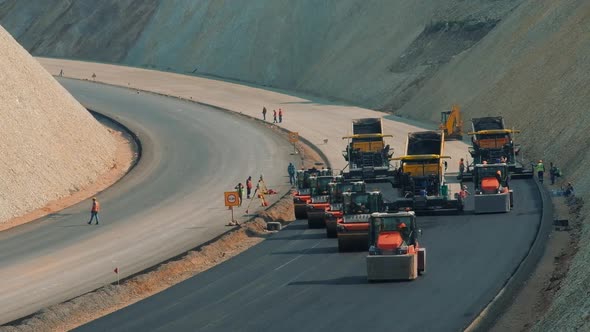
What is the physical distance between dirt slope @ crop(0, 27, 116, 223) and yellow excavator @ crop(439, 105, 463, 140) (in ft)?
83.1

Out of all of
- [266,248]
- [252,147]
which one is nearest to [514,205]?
[266,248]

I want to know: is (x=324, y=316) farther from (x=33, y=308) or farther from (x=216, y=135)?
(x=216, y=135)

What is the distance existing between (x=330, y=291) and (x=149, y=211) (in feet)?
83.0

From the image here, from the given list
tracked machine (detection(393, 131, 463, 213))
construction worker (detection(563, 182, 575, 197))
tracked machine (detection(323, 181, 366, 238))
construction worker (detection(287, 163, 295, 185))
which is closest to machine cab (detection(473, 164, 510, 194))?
tracked machine (detection(393, 131, 463, 213))

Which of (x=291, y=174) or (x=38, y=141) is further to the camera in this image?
(x=291, y=174)

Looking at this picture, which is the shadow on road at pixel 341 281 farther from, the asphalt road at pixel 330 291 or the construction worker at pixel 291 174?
the construction worker at pixel 291 174

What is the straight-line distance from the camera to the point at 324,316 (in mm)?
32219

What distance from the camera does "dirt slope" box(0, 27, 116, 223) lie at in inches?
2436

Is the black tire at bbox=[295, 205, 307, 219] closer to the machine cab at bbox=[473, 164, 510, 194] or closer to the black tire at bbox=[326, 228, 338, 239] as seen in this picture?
the black tire at bbox=[326, 228, 338, 239]

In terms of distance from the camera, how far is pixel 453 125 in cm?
8462

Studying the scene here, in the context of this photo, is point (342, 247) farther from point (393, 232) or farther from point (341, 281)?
point (393, 232)

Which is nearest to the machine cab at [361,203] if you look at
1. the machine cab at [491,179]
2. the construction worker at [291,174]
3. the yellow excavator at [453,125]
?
the machine cab at [491,179]

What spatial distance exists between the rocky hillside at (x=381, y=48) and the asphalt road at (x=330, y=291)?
430cm

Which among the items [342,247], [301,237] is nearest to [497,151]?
[301,237]
